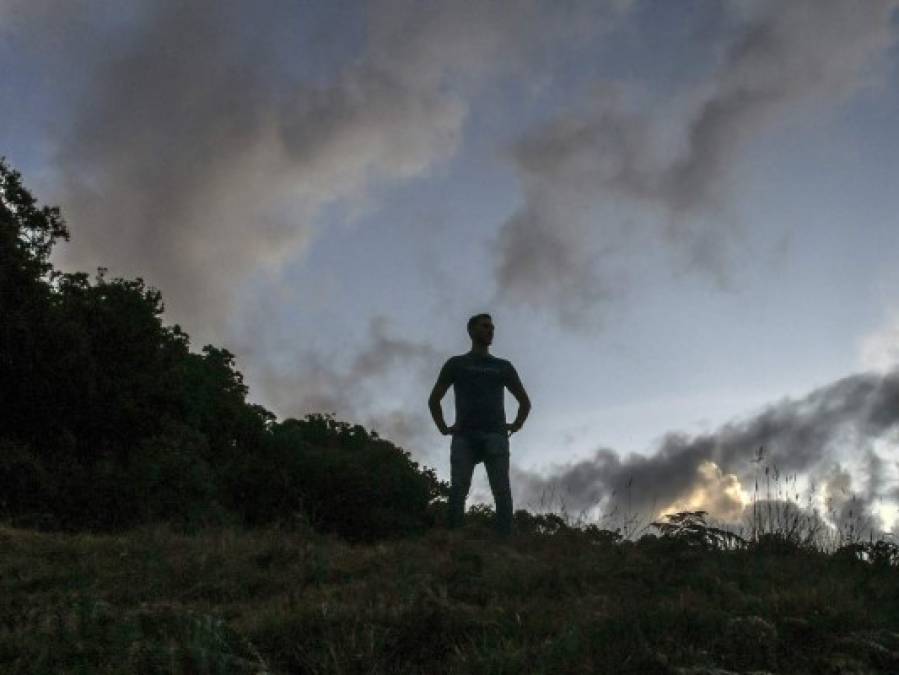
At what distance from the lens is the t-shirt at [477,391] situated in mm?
10633

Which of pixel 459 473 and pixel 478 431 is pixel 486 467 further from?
pixel 478 431

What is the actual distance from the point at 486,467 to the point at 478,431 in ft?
1.49

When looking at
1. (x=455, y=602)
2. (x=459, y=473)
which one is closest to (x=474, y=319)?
(x=459, y=473)

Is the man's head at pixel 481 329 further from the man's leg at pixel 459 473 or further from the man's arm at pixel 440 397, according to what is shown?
the man's leg at pixel 459 473

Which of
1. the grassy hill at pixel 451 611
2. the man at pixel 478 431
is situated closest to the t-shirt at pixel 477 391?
the man at pixel 478 431

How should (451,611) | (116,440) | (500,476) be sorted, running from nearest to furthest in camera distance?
(451,611) → (500,476) → (116,440)

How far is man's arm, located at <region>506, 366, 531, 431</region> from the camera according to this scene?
10.9 metres

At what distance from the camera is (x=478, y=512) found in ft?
78.1

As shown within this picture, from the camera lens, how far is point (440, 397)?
35.8 feet

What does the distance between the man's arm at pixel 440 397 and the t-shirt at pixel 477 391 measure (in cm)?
1

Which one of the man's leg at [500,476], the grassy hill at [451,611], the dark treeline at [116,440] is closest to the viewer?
the grassy hill at [451,611]

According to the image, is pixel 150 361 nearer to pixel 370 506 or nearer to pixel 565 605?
pixel 370 506

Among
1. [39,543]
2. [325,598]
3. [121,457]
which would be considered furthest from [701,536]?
[121,457]

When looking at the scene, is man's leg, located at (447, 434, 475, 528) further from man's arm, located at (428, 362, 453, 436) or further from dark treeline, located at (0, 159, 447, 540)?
dark treeline, located at (0, 159, 447, 540)
